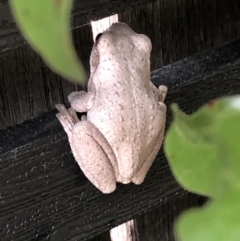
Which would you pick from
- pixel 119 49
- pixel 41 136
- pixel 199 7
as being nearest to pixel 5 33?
pixel 41 136

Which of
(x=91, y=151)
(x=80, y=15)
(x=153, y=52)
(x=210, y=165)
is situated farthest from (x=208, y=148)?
(x=153, y=52)

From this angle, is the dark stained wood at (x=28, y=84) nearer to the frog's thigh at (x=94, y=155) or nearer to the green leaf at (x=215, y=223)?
the frog's thigh at (x=94, y=155)

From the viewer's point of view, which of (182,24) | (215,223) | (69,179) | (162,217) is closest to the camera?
(215,223)

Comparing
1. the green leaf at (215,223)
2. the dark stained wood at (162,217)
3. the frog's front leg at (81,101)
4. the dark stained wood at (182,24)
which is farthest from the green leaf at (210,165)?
the dark stained wood at (162,217)

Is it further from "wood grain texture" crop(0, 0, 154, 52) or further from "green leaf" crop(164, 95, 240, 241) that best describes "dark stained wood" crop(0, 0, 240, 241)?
"green leaf" crop(164, 95, 240, 241)

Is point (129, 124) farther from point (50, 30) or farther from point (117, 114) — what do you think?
point (50, 30)
